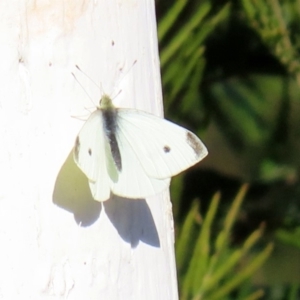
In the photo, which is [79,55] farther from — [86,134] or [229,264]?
[229,264]

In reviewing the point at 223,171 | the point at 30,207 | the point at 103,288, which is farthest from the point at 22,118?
the point at 223,171

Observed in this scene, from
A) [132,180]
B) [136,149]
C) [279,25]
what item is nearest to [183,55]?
[279,25]

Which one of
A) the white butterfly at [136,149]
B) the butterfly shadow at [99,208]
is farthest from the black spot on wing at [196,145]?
the butterfly shadow at [99,208]

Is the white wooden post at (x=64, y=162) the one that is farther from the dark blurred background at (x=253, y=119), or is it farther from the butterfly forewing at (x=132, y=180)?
the dark blurred background at (x=253, y=119)

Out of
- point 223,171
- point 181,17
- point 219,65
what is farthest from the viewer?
point 223,171

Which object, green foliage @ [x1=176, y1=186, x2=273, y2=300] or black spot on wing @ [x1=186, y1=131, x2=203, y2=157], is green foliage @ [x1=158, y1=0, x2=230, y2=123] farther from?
black spot on wing @ [x1=186, y1=131, x2=203, y2=157]

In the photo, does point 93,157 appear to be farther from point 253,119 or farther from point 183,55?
point 253,119
